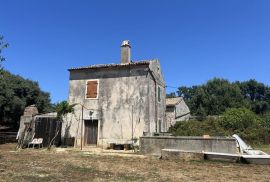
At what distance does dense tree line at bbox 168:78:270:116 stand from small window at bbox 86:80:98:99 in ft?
126

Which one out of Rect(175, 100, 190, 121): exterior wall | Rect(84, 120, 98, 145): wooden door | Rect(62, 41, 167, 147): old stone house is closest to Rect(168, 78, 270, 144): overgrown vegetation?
Rect(175, 100, 190, 121): exterior wall

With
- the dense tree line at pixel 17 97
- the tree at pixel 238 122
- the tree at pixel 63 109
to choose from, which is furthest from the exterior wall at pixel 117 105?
the dense tree line at pixel 17 97

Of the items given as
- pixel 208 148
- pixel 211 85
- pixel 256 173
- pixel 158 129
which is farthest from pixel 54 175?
pixel 211 85

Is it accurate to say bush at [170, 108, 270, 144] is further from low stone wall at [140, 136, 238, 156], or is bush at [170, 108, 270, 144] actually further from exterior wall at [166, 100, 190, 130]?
low stone wall at [140, 136, 238, 156]

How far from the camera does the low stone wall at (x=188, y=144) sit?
14.2 metres

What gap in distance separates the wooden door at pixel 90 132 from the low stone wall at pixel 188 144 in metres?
6.57

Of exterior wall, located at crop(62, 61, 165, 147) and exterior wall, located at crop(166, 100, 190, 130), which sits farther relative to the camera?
exterior wall, located at crop(166, 100, 190, 130)

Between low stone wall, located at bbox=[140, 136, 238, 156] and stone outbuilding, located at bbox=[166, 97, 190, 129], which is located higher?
stone outbuilding, located at bbox=[166, 97, 190, 129]

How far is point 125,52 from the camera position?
76.8 ft

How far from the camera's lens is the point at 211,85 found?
222ft

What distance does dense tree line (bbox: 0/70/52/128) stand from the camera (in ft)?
111

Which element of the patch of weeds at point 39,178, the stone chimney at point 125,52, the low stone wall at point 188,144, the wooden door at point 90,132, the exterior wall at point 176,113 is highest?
the stone chimney at point 125,52

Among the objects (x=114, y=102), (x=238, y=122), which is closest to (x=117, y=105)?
(x=114, y=102)

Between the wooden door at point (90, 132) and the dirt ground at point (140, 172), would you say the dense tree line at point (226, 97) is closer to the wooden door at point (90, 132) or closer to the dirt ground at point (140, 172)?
the wooden door at point (90, 132)
